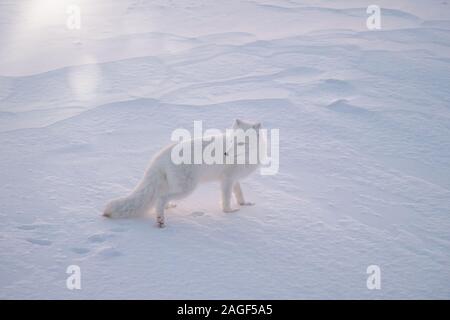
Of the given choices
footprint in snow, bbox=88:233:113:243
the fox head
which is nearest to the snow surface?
footprint in snow, bbox=88:233:113:243

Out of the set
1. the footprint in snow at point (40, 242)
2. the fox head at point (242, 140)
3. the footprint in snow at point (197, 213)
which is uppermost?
the fox head at point (242, 140)

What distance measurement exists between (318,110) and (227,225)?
305cm

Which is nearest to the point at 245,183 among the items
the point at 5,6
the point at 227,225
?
the point at 227,225

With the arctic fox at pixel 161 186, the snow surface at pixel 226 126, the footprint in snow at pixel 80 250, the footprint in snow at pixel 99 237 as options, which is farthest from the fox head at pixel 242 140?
the footprint in snow at pixel 80 250

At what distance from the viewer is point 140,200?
4.10 metres

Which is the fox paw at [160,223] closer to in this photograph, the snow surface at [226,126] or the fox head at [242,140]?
the snow surface at [226,126]

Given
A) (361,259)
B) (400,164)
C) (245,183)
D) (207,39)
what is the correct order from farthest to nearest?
(207,39), (400,164), (245,183), (361,259)

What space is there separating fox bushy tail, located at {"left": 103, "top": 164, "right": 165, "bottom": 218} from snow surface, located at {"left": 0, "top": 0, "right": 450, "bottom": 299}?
0.30ft

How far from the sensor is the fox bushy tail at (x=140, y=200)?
407cm

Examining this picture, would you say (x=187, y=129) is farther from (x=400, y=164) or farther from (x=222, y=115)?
(x=400, y=164)

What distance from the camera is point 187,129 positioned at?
20.3ft

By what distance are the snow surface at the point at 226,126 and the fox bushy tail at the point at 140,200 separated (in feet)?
0.30

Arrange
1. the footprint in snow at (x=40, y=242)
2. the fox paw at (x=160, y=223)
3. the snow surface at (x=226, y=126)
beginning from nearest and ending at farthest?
the snow surface at (x=226, y=126) → the footprint in snow at (x=40, y=242) → the fox paw at (x=160, y=223)

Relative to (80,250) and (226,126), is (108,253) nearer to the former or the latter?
(80,250)
